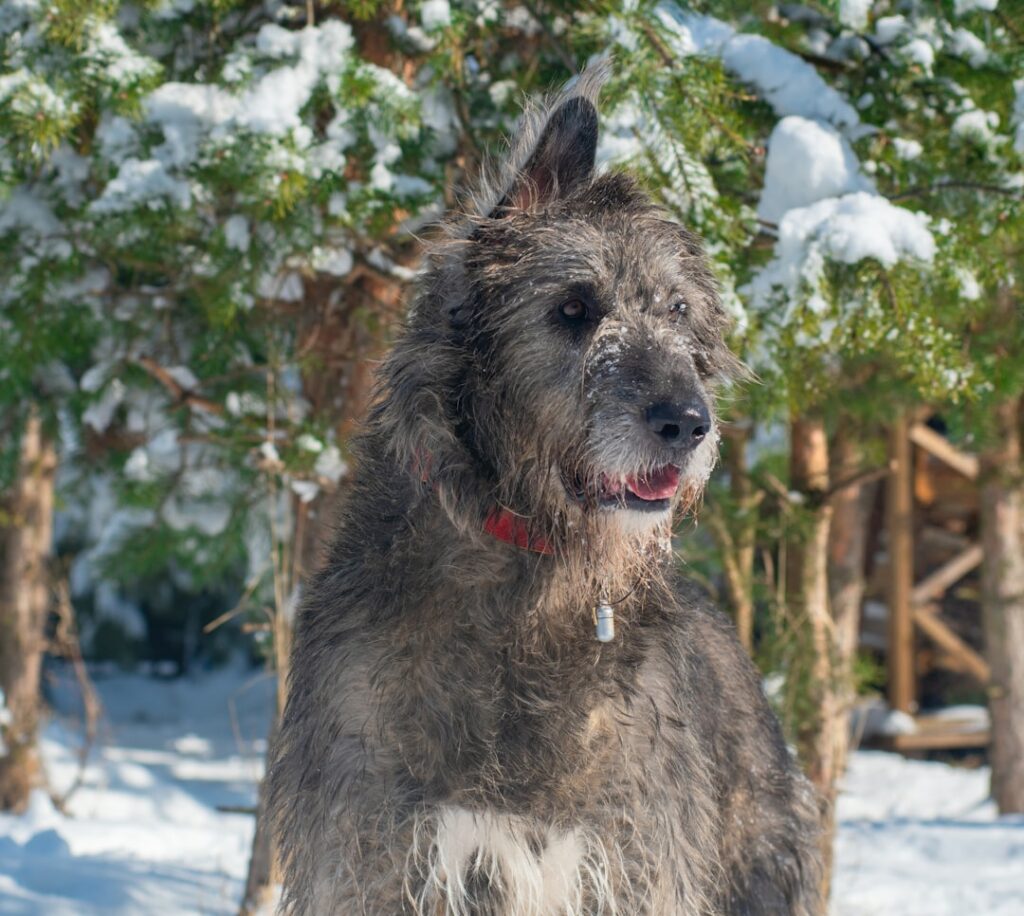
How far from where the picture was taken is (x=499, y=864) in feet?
8.94

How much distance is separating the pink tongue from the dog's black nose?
0.28 ft

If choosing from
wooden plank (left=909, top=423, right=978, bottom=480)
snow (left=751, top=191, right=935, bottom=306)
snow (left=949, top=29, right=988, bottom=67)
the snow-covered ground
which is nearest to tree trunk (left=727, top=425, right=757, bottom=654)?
the snow-covered ground

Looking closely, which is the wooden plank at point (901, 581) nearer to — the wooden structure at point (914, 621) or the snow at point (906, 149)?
the wooden structure at point (914, 621)

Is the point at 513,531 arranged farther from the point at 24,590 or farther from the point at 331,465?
the point at 24,590

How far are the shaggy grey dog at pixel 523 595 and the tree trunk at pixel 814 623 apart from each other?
2.89 meters

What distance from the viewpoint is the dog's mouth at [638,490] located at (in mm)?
2633

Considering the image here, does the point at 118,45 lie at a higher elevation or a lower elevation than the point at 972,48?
lower

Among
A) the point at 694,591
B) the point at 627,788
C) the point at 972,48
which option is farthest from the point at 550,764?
the point at 972,48

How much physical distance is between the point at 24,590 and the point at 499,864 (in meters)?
7.62

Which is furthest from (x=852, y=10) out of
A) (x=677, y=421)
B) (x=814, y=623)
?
(x=814, y=623)

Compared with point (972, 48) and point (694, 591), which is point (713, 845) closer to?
point (694, 591)

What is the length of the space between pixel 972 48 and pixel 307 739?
295cm

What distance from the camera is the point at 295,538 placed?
531 cm

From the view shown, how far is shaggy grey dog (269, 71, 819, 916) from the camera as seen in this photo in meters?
2.70
